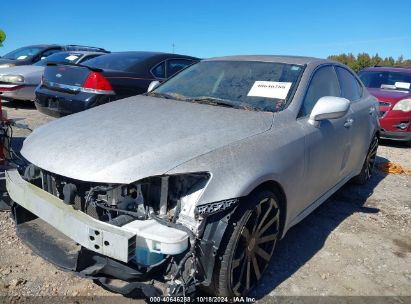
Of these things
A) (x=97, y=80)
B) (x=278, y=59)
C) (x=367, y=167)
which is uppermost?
(x=278, y=59)

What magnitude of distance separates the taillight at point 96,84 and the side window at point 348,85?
314 centimetres

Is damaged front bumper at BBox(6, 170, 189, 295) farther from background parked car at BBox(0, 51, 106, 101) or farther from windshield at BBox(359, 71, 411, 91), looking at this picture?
windshield at BBox(359, 71, 411, 91)

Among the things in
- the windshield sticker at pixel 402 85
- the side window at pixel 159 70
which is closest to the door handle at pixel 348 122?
the side window at pixel 159 70

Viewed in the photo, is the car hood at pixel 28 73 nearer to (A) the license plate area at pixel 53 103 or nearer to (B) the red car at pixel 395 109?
(A) the license plate area at pixel 53 103

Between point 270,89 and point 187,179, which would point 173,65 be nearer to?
point 270,89

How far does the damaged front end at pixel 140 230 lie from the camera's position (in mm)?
1877

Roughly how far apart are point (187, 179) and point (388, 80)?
747cm

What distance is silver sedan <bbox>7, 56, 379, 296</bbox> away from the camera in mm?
1974

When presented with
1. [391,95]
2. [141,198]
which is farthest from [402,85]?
[141,198]

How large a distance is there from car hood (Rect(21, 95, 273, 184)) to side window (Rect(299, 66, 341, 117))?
490 mm

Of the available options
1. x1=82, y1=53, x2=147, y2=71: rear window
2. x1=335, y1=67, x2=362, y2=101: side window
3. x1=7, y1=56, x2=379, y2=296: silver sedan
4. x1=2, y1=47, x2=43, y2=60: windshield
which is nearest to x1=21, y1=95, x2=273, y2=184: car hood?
x1=7, y1=56, x2=379, y2=296: silver sedan

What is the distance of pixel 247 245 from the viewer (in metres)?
2.29

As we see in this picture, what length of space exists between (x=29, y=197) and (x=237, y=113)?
1524mm

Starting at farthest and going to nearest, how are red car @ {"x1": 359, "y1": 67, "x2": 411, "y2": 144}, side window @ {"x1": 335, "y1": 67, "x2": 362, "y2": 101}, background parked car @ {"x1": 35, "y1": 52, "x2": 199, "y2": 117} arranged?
1. red car @ {"x1": 359, "y1": 67, "x2": 411, "y2": 144}
2. background parked car @ {"x1": 35, "y1": 52, "x2": 199, "y2": 117}
3. side window @ {"x1": 335, "y1": 67, "x2": 362, "y2": 101}
